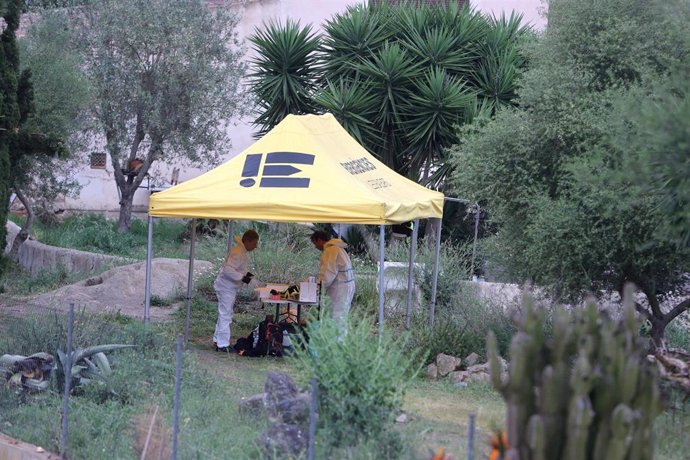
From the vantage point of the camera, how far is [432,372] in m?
11.6

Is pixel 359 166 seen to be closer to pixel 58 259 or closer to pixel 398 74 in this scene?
pixel 398 74

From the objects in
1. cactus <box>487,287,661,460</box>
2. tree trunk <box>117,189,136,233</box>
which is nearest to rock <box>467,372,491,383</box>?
cactus <box>487,287,661,460</box>

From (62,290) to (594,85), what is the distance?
387 inches

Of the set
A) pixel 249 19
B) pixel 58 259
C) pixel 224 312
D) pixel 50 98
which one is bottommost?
pixel 224 312

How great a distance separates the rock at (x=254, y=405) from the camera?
709 cm

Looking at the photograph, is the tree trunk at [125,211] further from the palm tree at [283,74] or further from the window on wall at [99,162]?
the palm tree at [283,74]

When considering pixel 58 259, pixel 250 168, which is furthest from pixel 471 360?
pixel 58 259

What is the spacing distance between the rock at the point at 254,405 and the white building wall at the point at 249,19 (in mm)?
18948

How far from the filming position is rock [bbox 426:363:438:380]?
1155 centimetres

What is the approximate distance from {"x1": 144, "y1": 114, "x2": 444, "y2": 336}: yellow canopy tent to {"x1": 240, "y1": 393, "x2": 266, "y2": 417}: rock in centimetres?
358

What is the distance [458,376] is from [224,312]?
3226 millimetres

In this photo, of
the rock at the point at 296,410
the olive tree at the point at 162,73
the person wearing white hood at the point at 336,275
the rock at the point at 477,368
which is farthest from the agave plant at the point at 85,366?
the olive tree at the point at 162,73

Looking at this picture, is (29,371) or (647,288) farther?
(647,288)

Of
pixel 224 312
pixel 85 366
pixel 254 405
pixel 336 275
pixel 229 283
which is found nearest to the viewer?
pixel 254 405
